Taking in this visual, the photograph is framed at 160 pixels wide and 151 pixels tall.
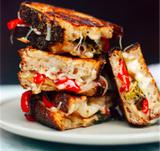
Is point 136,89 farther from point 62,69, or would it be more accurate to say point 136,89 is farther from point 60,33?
point 60,33

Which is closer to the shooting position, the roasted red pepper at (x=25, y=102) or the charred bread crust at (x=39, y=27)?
the charred bread crust at (x=39, y=27)

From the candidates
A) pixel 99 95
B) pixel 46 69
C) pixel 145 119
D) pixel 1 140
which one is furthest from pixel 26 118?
pixel 145 119

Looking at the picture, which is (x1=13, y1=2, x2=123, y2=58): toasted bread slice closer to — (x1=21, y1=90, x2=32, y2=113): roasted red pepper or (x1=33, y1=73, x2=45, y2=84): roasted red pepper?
(x1=33, y1=73, x2=45, y2=84): roasted red pepper

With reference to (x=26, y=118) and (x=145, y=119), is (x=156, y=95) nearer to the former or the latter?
(x=145, y=119)

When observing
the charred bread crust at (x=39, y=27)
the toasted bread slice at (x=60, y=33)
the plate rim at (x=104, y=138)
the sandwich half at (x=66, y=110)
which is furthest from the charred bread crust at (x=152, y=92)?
the charred bread crust at (x=39, y=27)

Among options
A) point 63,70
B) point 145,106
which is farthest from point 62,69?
point 145,106

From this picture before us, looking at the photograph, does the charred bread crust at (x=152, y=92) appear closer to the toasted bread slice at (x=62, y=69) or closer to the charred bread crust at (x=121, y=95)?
the charred bread crust at (x=121, y=95)

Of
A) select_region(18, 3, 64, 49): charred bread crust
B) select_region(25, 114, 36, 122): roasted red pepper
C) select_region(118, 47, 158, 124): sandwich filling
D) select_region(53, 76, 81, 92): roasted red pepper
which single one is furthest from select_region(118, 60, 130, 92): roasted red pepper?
select_region(25, 114, 36, 122): roasted red pepper
